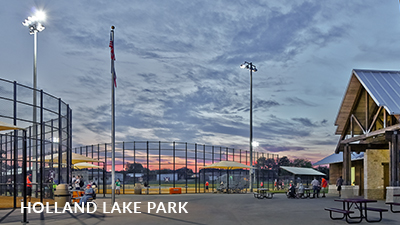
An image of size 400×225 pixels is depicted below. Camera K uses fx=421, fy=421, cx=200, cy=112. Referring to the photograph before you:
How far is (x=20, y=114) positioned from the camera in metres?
21.8

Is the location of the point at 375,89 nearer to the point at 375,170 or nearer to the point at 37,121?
the point at 375,170

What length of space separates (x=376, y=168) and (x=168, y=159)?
70.6 feet

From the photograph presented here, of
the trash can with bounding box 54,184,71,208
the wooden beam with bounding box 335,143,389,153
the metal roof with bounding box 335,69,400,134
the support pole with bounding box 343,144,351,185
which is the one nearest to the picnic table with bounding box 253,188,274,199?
the support pole with bounding box 343,144,351,185

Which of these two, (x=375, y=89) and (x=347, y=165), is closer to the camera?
A: (x=375, y=89)

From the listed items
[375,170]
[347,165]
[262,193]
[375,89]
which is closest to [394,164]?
[375,89]

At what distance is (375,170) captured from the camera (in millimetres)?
31391

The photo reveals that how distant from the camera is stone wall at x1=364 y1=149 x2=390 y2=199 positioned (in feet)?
101

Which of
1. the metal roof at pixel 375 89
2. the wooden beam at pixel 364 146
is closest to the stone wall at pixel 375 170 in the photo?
the wooden beam at pixel 364 146

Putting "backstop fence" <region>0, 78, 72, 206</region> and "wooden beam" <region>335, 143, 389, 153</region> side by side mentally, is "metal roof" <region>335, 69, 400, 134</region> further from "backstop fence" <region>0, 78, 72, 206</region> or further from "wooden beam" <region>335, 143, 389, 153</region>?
"backstop fence" <region>0, 78, 72, 206</region>

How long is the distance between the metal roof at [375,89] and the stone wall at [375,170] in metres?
2.88

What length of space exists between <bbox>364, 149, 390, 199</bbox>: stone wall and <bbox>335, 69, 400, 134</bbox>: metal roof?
2876mm

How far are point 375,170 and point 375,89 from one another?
8.37 m

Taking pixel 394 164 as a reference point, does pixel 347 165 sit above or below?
below

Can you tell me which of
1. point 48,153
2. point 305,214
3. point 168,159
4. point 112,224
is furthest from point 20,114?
point 168,159
